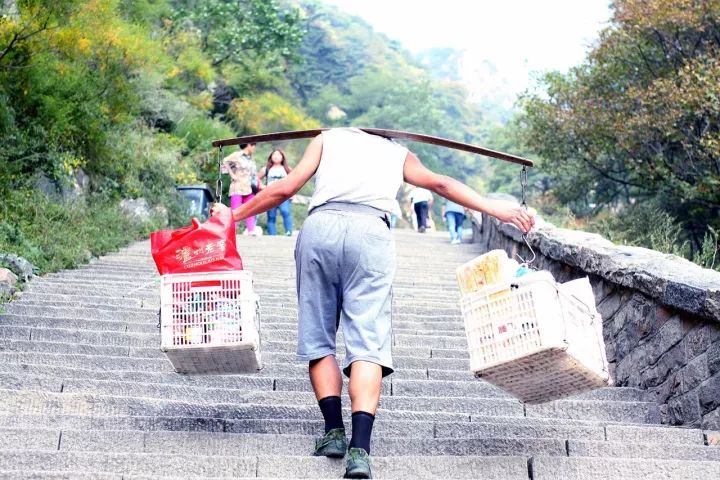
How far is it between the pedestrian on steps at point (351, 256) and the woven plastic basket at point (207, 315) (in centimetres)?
25

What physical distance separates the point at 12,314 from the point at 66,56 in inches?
303

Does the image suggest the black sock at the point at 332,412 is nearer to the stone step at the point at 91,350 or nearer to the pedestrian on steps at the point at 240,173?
the stone step at the point at 91,350

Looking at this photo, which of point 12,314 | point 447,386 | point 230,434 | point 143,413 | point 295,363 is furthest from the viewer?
point 12,314

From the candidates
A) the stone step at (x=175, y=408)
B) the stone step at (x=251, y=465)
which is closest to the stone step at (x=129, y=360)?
the stone step at (x=175, y=408)

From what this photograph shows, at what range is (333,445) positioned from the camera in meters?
4.56

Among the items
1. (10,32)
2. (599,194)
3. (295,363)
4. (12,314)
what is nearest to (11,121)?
(10,32)

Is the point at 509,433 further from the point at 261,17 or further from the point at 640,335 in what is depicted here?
the point at 261,17

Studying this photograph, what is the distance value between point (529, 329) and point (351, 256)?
0.85m

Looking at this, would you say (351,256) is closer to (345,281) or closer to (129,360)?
(345,281)

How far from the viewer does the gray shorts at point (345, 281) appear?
4621mm

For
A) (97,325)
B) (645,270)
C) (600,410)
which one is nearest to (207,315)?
(600,410)

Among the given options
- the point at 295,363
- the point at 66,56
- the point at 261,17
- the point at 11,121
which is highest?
the point at 261,17

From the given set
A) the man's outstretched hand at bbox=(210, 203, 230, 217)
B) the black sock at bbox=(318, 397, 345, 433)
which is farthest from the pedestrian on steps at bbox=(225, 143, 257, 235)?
the black sock at bbox=(318, 397, 345, 433)

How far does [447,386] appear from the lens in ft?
21.6
